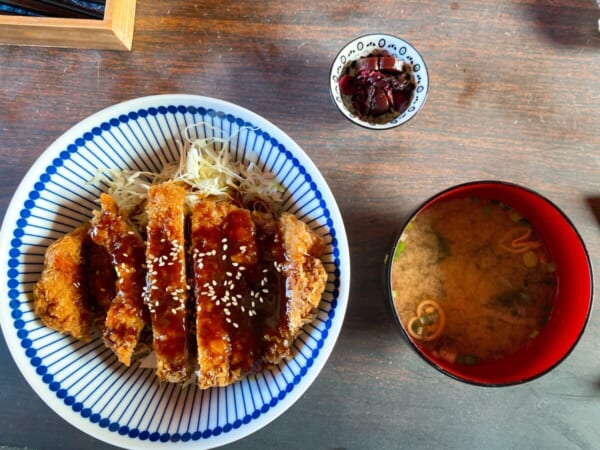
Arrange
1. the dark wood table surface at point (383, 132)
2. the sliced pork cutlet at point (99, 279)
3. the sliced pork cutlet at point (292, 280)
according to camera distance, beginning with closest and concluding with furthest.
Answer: the sliced pork cutlet at point (292, 280) < the sliced pork cutlet at point (99, 279) < the dark wood table surface at point (383, 132)

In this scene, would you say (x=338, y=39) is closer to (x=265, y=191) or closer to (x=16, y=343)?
(x=265, y=191)

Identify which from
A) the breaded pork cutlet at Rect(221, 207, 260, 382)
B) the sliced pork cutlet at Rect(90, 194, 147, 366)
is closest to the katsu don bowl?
the breaded pork cutlet at Rect(221, 207, 260, 382)

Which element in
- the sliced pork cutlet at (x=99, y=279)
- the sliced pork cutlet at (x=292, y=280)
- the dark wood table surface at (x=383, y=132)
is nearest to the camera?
the sliced pork cutlet at (x=292, y=280)

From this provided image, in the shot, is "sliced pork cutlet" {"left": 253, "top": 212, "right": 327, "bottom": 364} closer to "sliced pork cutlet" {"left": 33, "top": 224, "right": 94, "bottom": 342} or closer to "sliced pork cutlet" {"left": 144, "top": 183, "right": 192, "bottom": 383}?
"sliced pork cutlet" {"left": 144, "top": 183, "right": 192, "bottom": 383}

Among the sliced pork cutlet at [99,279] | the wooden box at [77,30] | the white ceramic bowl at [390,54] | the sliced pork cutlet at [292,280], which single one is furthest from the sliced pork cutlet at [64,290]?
the white ceramic bowl at [390,54]

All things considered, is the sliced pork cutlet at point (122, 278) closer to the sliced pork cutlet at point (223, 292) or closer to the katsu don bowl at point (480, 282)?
the sliced pork cutlet at point (223, 292)

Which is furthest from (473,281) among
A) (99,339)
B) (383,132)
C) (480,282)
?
(99,339)
